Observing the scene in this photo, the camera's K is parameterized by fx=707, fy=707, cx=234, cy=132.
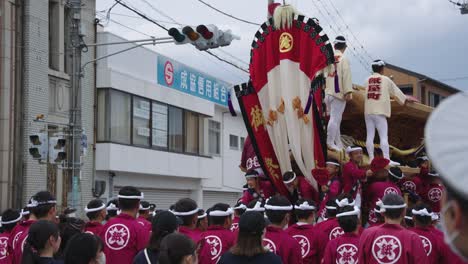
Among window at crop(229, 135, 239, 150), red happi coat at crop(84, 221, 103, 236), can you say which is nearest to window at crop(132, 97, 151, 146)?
window at crop(229, 135, 239, 150)

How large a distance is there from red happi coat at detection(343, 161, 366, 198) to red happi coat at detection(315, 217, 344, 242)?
1.19 metres

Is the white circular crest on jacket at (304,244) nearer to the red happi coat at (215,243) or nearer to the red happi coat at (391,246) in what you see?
the red happi coat at (215,243)

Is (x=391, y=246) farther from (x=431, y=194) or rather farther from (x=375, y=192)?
(x=431, y=194)

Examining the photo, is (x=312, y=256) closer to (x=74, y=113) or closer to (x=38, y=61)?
(x=74, y=113)

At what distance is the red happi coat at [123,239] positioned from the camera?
6441 mm

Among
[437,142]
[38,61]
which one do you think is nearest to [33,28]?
[38,61]

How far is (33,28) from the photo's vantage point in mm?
18375

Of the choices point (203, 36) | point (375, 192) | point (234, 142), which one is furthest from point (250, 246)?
point (234, 142)

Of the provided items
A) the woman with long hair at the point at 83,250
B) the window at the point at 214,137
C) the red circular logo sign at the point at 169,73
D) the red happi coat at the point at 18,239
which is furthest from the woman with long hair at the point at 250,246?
the window at the point at 214,137

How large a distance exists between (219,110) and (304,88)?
71.1 feet

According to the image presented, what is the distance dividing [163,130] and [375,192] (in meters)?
17.5

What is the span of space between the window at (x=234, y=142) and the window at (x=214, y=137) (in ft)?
3.79

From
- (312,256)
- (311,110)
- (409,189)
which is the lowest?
(312,256)

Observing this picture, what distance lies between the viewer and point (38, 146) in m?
14.3
